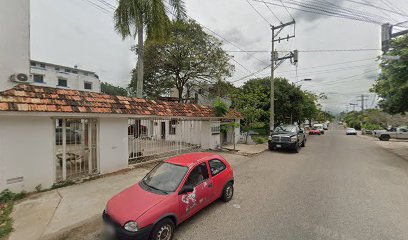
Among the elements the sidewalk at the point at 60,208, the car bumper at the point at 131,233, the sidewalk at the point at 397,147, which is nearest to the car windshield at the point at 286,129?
the sidewalk at the point at 397,147

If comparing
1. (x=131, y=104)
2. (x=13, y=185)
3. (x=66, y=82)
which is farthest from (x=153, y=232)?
(x=66, y=82)

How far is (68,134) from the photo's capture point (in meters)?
6.77

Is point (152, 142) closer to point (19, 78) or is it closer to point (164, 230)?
point (19, 78)

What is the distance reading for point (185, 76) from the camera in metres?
21.4

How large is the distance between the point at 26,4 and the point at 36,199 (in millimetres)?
5715

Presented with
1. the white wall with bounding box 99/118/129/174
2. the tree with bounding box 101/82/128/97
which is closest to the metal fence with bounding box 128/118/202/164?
the white wall with bounding box 99/118/129/174

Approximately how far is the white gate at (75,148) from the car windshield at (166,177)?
3901 mm

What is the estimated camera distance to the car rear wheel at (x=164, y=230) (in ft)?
11.0

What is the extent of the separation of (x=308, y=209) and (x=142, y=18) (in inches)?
428

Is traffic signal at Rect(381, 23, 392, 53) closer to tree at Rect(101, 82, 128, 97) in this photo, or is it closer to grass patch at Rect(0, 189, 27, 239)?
grass patch at Rect(0, 189, 27, 239)

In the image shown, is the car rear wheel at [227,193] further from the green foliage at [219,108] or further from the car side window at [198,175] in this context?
the green foliage at [219,108]

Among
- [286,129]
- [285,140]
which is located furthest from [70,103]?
[286,129]

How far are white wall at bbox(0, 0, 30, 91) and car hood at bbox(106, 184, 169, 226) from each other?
4970 millimetres

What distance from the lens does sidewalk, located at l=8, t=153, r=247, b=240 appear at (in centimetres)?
399
